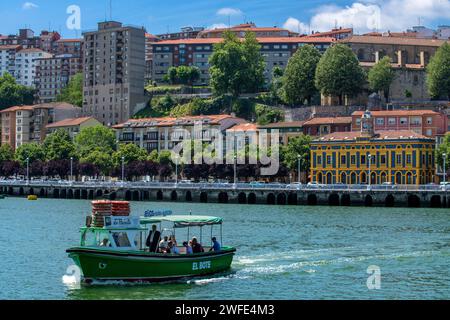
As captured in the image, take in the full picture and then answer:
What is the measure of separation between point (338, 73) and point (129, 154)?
3771 cm

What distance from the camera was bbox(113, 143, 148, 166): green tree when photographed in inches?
6289

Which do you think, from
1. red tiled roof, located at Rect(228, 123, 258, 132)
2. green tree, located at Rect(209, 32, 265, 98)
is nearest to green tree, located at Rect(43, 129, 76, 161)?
red tiled roof, located at Rect(228, 123, 258, 132)

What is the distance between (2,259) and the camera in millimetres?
A: 52812

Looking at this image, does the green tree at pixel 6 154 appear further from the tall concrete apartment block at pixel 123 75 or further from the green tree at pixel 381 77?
the green tree at pixel 381 77

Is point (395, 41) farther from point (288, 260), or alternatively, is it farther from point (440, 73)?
point (288, 260)

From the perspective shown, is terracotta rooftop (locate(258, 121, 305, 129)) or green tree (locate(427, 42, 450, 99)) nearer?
green tree (locate(427, 42, 450, 99))

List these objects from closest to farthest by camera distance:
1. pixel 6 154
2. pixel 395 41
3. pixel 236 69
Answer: pixel 236 69, pixel 6 154, pixel 395 41

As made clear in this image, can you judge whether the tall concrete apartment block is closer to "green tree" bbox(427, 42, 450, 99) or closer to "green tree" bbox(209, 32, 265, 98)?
"green tree" bbox(209, 32, 265, 98)

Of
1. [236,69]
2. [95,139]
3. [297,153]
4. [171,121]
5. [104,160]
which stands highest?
[236,69]

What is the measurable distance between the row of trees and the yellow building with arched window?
555 centimetres

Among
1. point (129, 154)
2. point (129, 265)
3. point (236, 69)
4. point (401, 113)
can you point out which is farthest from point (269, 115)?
point (129, 265)

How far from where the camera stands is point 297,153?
14262cm

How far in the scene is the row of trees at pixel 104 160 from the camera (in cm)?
14538

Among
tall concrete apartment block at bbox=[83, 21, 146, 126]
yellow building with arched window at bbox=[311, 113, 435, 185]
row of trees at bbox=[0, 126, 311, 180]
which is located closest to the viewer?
yellow building with arched window at bbox=[311, 113, 435, 185]
